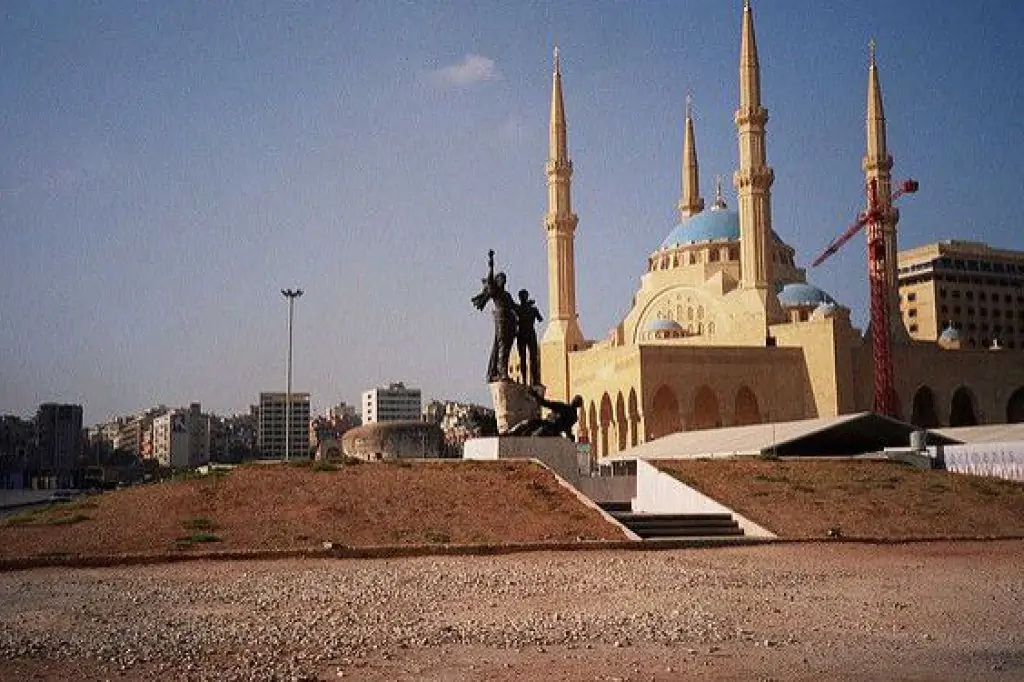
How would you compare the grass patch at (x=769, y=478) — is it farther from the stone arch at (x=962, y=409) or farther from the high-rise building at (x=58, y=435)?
the high-rise building at (x=58, y=435)

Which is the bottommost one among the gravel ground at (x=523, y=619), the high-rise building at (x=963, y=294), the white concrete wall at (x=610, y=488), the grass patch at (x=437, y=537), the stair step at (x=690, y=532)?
the gravel ground at (x=523, y=619)

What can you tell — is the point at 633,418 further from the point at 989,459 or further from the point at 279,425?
the point at 279,425

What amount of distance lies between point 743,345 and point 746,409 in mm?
3399

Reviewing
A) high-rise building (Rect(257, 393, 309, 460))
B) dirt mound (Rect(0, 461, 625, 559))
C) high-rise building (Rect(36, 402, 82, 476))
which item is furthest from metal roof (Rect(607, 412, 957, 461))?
high-rise building (Rect(257, 393, 309, 460))

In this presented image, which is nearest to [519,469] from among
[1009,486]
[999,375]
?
[1009,486]

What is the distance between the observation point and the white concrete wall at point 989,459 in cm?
2902

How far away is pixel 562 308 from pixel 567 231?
4307 mm

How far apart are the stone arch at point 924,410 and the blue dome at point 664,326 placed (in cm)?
1291

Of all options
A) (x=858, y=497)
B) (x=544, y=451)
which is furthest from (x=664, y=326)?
(x=858, y=497)

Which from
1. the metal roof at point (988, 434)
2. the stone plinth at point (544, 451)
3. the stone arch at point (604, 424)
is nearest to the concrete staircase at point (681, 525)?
the stone plinth at point (544, 451)

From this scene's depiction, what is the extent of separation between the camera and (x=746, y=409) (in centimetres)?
5581

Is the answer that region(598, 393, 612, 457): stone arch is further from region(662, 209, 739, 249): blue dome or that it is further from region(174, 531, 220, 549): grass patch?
region(174, 531, 220, 549): grass patch

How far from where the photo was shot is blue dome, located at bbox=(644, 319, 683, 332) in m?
61.8

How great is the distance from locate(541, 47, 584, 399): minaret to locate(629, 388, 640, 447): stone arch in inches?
344
